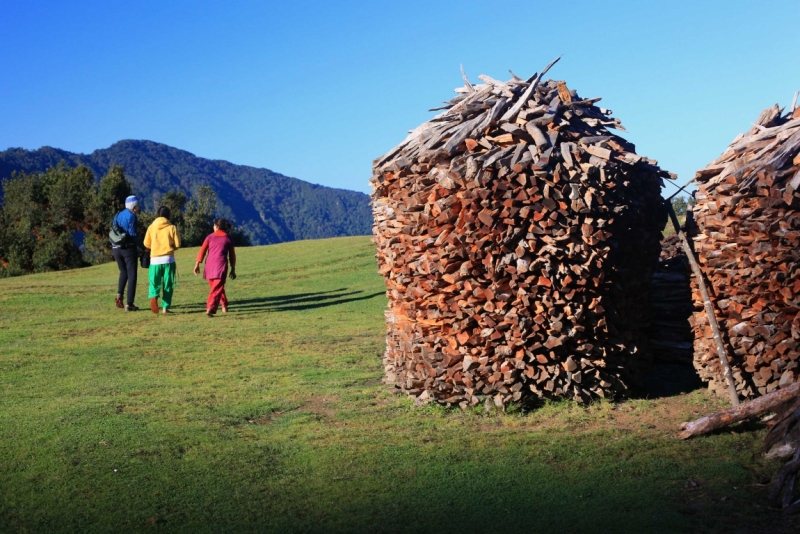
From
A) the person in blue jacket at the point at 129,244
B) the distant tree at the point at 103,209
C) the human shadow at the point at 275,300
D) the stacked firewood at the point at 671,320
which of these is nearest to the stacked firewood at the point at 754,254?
the stacked firewood at the point at 671,320

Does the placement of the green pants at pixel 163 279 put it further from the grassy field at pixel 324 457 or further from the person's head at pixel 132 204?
the grassy field at pixel 324 457

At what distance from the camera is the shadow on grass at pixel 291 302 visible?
16500 millimetres

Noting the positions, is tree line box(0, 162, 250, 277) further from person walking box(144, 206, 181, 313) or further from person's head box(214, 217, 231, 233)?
person's head box(214, 217, 231, 233)

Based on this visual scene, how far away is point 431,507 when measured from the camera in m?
5.50

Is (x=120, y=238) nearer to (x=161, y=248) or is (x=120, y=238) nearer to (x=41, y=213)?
(x=161, y=248)

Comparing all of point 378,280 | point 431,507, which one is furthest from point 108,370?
point 378,280

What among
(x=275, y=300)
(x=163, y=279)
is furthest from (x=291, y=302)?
(x=163, y=279)

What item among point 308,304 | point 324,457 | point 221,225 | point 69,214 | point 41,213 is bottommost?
point 324,457

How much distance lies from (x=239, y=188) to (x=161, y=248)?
150751 millimetres

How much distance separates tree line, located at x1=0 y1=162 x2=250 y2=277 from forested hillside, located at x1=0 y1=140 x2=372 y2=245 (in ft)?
204

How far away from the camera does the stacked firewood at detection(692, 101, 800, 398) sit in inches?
281

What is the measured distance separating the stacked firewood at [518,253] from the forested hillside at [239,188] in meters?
115

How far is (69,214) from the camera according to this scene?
56906mm

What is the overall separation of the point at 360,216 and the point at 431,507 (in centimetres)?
14088
